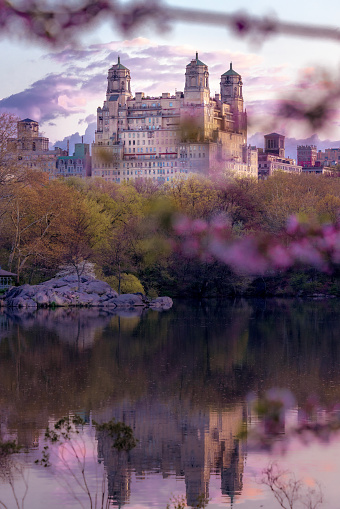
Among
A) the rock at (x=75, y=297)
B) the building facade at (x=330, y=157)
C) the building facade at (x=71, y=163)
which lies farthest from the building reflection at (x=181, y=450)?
the building facade at (x=71, y=163)

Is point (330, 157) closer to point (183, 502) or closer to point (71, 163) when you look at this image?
point (71, 163)

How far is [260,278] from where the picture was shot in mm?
50156

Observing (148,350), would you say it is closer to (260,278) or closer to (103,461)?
(103,461)

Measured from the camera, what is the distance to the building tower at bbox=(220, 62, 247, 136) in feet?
17.7

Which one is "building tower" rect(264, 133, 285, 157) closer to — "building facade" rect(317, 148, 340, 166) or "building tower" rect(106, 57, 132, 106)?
"building tower" rect(106, 57, 132, 106)

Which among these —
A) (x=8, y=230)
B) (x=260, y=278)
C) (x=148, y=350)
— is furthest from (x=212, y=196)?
(x=148, y=350)

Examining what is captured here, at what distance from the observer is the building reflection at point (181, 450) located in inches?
376

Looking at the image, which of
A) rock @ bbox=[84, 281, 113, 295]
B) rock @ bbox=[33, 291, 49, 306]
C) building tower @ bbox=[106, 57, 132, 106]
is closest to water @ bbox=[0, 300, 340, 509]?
building tower @ bbox=[106, 57, 132, 106]

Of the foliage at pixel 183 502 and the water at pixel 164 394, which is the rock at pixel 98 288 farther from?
the foliage at pixel 183 502

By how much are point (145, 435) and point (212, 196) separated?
35.3m

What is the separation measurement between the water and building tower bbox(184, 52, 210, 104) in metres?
4.53

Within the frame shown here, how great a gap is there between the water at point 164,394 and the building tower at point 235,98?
4521mm

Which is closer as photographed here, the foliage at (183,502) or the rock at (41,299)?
the foliage at (183,502)

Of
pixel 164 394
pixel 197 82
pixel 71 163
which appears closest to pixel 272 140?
pixel 197 82
